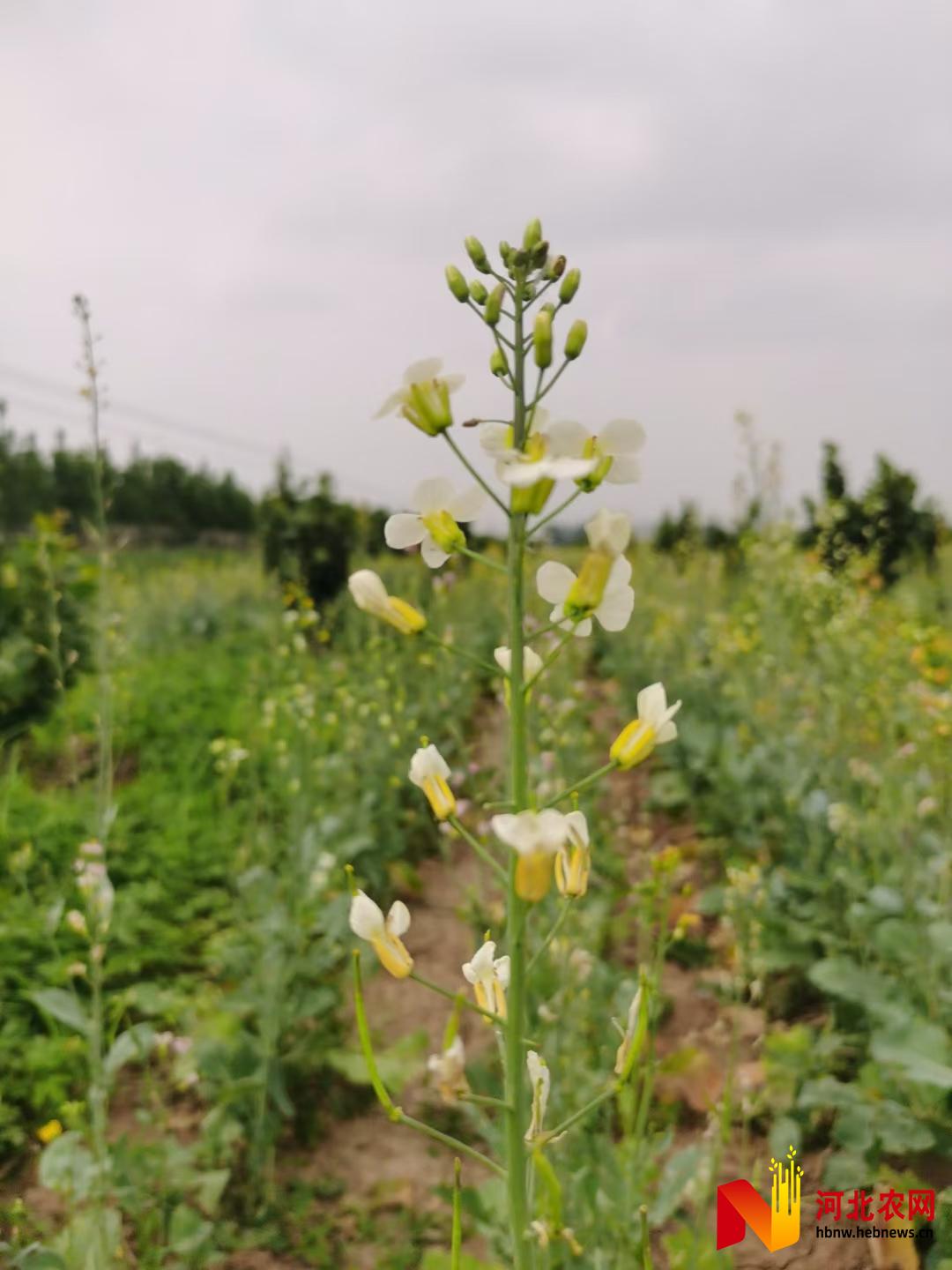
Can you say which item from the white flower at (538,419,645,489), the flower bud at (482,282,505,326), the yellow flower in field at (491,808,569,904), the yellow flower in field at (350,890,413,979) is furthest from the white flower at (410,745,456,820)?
the flower bud at (482,282,505,326)

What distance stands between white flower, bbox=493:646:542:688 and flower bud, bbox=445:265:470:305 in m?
0.39

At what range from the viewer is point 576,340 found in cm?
109

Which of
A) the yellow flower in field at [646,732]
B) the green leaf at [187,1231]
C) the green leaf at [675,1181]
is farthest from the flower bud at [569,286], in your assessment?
the green leaf at [187,1231]

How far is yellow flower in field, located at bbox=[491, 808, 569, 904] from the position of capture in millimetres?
848

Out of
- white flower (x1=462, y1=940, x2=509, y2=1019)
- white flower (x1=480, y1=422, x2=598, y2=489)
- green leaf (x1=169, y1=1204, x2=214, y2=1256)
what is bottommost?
green leaf (x1=169, y1=1204, x2=214, y2=1256)

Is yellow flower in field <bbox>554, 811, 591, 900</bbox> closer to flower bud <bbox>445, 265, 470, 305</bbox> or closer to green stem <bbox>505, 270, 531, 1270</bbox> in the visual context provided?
green stem <bbox>505, 270, 531, 1270</bbox>

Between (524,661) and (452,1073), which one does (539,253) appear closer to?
(524,661)

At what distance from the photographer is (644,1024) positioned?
976mm

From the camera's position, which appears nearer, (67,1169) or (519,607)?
(519,607)

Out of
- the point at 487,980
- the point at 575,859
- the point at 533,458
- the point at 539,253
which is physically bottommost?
the point at 487,980

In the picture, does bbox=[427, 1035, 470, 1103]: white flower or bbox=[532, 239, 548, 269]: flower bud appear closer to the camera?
bbox=[427, 1035, 470, 1103]: white flower

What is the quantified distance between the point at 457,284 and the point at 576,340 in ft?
0.46

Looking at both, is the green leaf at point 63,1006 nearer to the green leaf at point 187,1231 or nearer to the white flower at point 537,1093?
the green leaf at point 187,1231

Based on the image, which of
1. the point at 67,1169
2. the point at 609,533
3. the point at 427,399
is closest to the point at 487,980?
the point at 609,533
